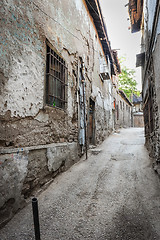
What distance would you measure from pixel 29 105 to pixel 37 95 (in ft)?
1.07

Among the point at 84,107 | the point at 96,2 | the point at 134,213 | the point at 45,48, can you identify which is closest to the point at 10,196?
the point at 134,213

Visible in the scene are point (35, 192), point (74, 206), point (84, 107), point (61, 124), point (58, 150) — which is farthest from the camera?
point (84, 107)

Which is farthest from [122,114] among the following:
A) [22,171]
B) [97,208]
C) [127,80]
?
[22,171]

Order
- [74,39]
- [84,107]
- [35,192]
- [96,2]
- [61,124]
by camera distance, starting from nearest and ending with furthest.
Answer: [35,192]
[61,124]
[74,39]
[84,107]
[96,2]

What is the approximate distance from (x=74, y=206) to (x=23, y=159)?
3.86 feet

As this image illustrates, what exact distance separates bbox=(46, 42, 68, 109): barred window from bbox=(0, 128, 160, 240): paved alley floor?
1853 millimetres

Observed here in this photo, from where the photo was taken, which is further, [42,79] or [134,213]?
[42,79]

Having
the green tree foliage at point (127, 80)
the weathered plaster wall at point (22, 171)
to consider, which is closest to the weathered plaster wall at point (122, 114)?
the green tree foliage at point (127, 80)

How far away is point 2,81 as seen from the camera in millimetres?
2301

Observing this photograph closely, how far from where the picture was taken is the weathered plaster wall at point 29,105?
237cm

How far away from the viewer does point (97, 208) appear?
2703 mm

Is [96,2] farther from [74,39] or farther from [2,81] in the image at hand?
[2,81]

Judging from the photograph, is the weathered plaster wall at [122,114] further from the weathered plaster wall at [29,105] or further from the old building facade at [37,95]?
the weathered plaster wall at [29,105]

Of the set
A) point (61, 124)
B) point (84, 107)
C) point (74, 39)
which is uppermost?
point (74, 39)
